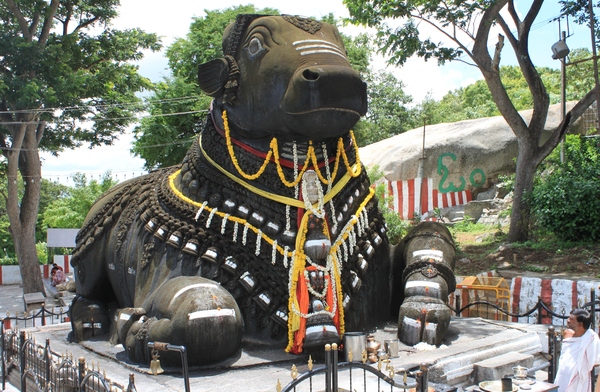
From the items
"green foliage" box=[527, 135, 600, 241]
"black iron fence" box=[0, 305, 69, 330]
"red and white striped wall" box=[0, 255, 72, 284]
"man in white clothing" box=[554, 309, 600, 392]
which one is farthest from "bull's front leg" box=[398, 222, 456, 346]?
"red and white striped wall" box=[0, 255, 72, 284]

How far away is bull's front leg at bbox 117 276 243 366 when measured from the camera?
12.8 ft

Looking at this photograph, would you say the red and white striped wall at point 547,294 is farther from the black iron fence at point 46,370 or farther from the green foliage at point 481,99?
the green foliage at point 481,99

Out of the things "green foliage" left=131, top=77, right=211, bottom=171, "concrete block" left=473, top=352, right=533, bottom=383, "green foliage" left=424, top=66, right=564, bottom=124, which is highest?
"green foliage" left=424, top=66, right=564, bottom=124

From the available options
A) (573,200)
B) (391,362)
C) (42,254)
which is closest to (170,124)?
(573,200)

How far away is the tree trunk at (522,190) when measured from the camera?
12867 mm

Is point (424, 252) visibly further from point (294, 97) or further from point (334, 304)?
point (294, 97)

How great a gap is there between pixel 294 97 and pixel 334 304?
159 centimetres

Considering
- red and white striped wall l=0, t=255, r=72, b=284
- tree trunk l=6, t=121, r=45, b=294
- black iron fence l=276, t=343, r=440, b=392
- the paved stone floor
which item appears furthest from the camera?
red and white striped wall l=0, t=255, r=72, b=284

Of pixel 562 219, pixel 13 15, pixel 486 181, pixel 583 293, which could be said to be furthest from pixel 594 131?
pixel 13 15

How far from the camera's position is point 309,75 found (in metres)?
4.05

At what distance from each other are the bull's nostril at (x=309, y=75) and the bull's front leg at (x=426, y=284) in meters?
1.99

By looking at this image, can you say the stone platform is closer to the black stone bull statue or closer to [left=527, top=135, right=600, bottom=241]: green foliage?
the black stone bull statue

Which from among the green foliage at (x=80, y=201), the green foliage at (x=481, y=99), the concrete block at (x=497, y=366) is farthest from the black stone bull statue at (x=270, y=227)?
the green foliage at (x=481, y=99)

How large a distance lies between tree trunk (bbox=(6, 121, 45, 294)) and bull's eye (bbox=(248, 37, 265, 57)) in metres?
13.4
